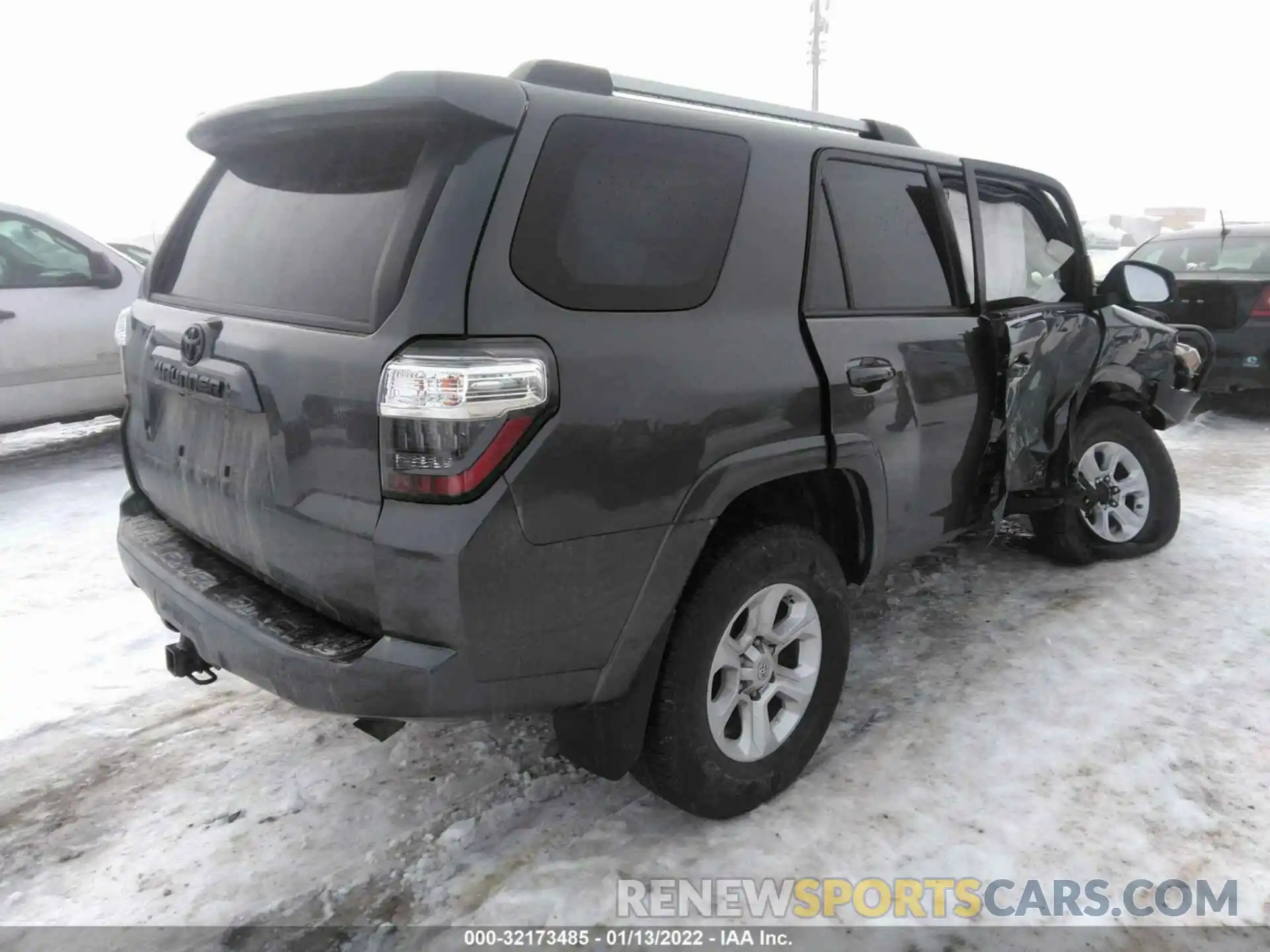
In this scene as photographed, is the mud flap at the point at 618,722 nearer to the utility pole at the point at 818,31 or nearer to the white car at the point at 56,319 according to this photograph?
the white car at the point at 56,319

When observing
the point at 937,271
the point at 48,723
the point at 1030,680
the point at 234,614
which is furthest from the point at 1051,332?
the point at 48,723

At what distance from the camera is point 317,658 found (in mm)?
1891

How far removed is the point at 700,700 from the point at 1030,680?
1.68 m

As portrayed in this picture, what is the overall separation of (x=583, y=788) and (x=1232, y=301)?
7491 millimetres

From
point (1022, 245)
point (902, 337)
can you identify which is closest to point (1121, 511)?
point (1022, 245)

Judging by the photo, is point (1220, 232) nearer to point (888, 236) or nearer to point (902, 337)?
point (888, 236)

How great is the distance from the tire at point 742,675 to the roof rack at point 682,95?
1274 millimetres

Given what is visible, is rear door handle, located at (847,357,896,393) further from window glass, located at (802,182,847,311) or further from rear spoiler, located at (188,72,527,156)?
rear spoiler, located at (188,72,527,156)

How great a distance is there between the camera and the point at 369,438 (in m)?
1.81

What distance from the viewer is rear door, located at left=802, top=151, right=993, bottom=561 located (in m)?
2.58

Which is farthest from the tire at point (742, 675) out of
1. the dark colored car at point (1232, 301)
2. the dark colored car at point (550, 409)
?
the dark colored car at point (1232, 301)

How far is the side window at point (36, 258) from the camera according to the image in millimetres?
5941

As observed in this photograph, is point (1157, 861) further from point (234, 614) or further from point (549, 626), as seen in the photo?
point (234, 614)

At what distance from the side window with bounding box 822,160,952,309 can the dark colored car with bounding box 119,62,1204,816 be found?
0.5 inches
